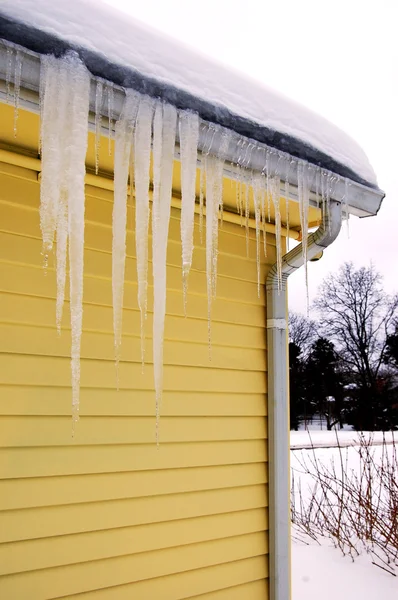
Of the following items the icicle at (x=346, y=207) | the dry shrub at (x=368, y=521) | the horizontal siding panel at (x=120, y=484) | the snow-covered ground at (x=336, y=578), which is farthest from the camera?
the dry shrub at (x=368, y=521)

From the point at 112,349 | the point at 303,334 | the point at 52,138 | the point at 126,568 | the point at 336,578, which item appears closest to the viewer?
the point at 52,138

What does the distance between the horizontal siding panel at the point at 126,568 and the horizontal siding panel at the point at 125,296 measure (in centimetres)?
101

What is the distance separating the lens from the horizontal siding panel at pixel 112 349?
6.32 feet

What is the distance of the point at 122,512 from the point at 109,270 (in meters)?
1.06

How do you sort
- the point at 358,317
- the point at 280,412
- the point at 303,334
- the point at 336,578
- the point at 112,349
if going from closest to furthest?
1. the point at 112,349
2. the point at 280,412
3. the point at 336,578
4. the point at 358,317
5. the point at 303,334

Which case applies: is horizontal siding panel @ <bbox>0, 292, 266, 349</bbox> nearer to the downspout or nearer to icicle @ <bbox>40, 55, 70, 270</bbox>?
the downspout

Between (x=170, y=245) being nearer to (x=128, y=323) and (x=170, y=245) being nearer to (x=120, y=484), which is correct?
(x=128, y=323)

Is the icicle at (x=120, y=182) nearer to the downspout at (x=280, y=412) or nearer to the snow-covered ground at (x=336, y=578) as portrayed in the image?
the downspout at (x=280, y=412)

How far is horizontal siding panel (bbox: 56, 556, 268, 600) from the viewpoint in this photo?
2025 mm

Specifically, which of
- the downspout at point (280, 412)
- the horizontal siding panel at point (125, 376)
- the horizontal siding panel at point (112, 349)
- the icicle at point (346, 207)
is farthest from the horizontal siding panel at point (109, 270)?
the icicle at point (346, 207)

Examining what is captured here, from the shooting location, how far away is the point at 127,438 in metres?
2.13

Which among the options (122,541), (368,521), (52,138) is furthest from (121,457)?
(368,521)

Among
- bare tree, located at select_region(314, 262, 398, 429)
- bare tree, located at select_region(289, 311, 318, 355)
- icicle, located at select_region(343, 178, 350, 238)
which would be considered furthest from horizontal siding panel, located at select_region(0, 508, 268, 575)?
bare tree, located at select_region(289, 311, 318, 355)

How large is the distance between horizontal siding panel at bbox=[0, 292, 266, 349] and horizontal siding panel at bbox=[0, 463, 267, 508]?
615 millimetres
